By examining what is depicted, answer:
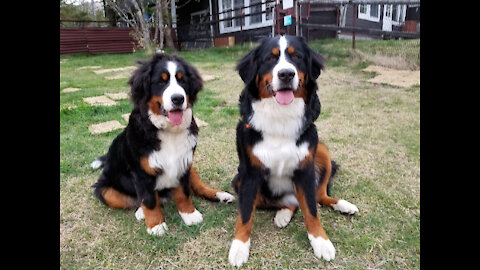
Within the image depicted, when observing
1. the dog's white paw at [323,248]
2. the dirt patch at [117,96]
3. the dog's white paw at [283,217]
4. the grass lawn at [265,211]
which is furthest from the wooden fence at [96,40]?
the dog's white paw at [323,248]

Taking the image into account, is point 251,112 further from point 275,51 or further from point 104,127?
point 104,127

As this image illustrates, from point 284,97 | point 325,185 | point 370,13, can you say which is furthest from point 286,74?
point 370,13

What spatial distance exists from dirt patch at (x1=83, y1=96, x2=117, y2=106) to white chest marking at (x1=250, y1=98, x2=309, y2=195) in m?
4.61

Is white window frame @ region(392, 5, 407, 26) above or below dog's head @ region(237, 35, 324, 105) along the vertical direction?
above

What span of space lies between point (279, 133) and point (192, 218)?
1.09m

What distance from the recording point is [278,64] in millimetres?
2070

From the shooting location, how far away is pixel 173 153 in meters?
2.42

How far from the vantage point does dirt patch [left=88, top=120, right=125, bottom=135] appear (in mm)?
4660

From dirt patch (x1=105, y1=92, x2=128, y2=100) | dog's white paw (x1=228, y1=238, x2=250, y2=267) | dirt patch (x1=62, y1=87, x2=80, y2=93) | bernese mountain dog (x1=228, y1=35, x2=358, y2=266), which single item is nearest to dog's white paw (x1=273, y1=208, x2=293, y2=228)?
bernese mountain dog (x1=228, y1=35, x2=358, y2=266)

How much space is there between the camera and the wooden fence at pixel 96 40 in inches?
625

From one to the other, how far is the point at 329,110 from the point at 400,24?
13.6m

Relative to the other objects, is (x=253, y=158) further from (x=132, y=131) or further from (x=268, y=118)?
(x=132, y=131)

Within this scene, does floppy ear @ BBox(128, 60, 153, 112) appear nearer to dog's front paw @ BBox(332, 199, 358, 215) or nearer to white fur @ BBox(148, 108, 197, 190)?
white fur @ BBox(148, 108, 197, 190)

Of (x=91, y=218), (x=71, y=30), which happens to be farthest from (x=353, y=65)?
(x=71, y=30)
